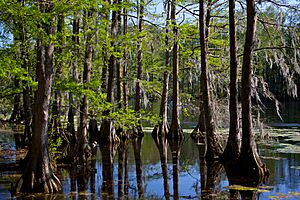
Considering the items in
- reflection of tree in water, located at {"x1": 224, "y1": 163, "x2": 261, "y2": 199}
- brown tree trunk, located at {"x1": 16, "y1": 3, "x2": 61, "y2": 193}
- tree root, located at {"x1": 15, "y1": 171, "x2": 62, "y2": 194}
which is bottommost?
reflection of tree in water, located at {"x1": 224, "y1": 163, "x2": 261, "y2": 199}

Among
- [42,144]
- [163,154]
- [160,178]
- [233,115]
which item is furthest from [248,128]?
[42,144]

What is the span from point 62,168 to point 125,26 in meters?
9.82

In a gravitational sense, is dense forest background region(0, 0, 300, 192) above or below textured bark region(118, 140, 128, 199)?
above

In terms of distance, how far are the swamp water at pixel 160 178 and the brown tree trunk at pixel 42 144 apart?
28cm

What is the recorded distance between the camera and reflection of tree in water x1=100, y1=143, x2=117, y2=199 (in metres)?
7.42

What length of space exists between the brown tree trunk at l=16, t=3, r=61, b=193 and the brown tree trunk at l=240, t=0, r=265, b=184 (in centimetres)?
418

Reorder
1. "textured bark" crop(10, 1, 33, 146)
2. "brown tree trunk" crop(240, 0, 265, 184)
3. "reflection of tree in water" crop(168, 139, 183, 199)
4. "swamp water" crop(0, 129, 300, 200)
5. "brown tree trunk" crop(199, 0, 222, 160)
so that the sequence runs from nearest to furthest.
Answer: "swamp water" crop(0, 129, 300, 200) → "textured bark" crop(10, 1, 33, 146) → "reflection of tree in water" crop(168, 139, 183, 199) → "brown tree trunk" crop(240, 0, 265, 184) → "brown tree trunk" crop(199, 0, 222, 160)

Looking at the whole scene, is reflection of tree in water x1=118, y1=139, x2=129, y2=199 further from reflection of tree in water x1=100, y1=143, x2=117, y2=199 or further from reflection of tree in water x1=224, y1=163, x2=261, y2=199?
reflection of tree in water x1=224, y1=163, x2=261, y2=199

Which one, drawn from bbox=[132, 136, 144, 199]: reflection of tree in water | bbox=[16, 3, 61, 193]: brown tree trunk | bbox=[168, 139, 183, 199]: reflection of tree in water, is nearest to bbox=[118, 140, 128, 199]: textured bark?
bbox=[132, 136, 144, 199]: reflection of tree in water

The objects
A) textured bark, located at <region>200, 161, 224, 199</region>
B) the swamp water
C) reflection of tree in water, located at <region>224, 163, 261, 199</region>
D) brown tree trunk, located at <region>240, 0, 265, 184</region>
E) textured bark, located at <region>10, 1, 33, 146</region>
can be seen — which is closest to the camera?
reflection of tree in water, located at <region>224, 163, 261, 199</region>

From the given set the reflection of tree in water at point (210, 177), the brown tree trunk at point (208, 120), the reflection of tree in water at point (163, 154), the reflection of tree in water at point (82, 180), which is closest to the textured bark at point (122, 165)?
the reflection of tree in water at point (82, 180)

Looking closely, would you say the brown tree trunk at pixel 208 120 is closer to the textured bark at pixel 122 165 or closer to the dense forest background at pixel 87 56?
the dense forest background at pixel 87 56

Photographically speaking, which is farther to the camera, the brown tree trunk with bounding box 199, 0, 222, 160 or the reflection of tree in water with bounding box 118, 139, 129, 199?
the brown tree trunk with bounding box 199, 0, 222, 160

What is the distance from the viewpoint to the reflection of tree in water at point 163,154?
26.0 ft
